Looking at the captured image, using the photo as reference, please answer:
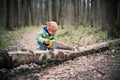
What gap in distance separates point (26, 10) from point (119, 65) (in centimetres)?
1589

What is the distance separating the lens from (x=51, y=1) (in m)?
21.0

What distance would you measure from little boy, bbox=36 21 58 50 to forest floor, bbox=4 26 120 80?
57cm

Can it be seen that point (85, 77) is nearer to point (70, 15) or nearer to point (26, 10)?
point (70, 15)

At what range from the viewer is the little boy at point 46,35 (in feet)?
22.2

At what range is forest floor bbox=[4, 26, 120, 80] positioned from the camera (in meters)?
5.37

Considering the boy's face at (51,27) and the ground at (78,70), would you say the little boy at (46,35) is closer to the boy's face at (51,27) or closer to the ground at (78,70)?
the boy's face at (51,27)

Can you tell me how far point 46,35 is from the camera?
702 centimetres

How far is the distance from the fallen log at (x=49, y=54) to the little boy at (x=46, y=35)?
0.41 meters

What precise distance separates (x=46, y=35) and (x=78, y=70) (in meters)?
1.62

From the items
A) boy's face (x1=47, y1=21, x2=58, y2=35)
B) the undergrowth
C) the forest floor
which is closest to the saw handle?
boy's face (x1=47, y1=21, x2=58, y2=35)

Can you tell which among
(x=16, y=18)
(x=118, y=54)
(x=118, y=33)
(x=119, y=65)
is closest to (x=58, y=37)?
(x=118, y=33)

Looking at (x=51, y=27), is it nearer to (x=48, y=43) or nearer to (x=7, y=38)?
(x=48, y=43)

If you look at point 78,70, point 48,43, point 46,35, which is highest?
point 46,35

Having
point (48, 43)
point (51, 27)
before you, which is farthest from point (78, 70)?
point (51, 27)
